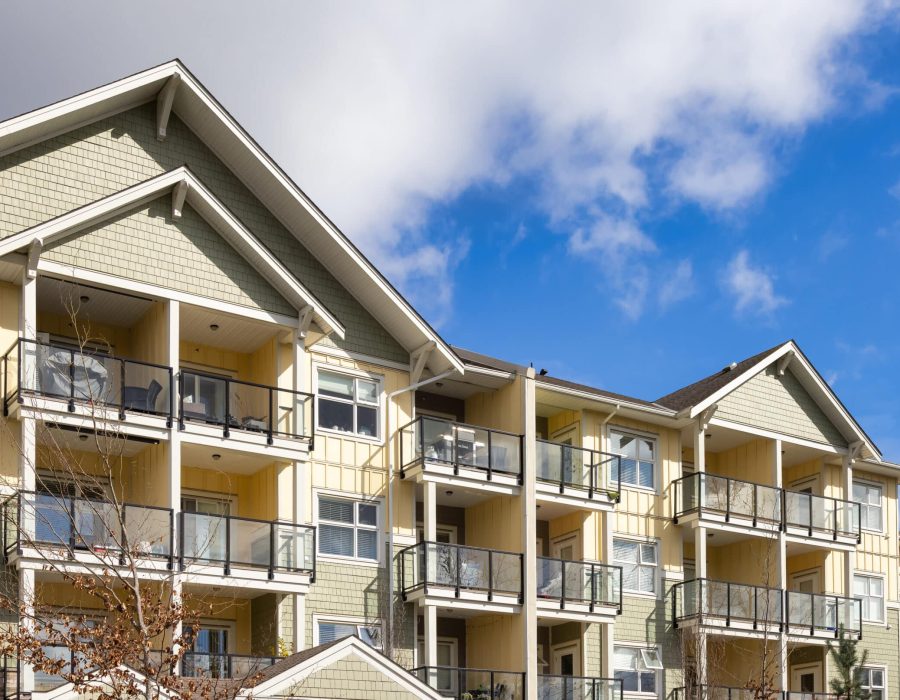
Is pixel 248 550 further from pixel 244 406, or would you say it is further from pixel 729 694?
pixel 729 694

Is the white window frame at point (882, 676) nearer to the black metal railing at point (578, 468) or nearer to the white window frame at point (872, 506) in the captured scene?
the white window frame at point (872, 506)

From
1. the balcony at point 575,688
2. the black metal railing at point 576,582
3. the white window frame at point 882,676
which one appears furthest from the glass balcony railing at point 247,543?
the white window frame at point 882,676

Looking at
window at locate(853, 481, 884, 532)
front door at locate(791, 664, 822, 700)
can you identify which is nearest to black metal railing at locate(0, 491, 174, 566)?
front door at locate(791, 664, 822, 700)

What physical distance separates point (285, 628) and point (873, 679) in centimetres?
1956

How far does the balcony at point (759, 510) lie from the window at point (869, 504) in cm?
200

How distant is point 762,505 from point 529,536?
860 centimetres

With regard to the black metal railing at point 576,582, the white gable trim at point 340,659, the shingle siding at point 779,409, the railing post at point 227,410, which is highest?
the shingle siding at point 779,409

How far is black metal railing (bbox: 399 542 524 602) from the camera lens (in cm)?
3231

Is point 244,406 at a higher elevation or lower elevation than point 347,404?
lower

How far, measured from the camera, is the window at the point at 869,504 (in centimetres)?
4334

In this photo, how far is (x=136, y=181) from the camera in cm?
3072

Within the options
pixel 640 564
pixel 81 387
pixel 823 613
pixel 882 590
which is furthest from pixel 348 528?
pixel 882 590

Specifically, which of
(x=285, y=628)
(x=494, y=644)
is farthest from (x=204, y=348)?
(x=494, y=644)

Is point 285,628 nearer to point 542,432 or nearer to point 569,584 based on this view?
point 569,584
